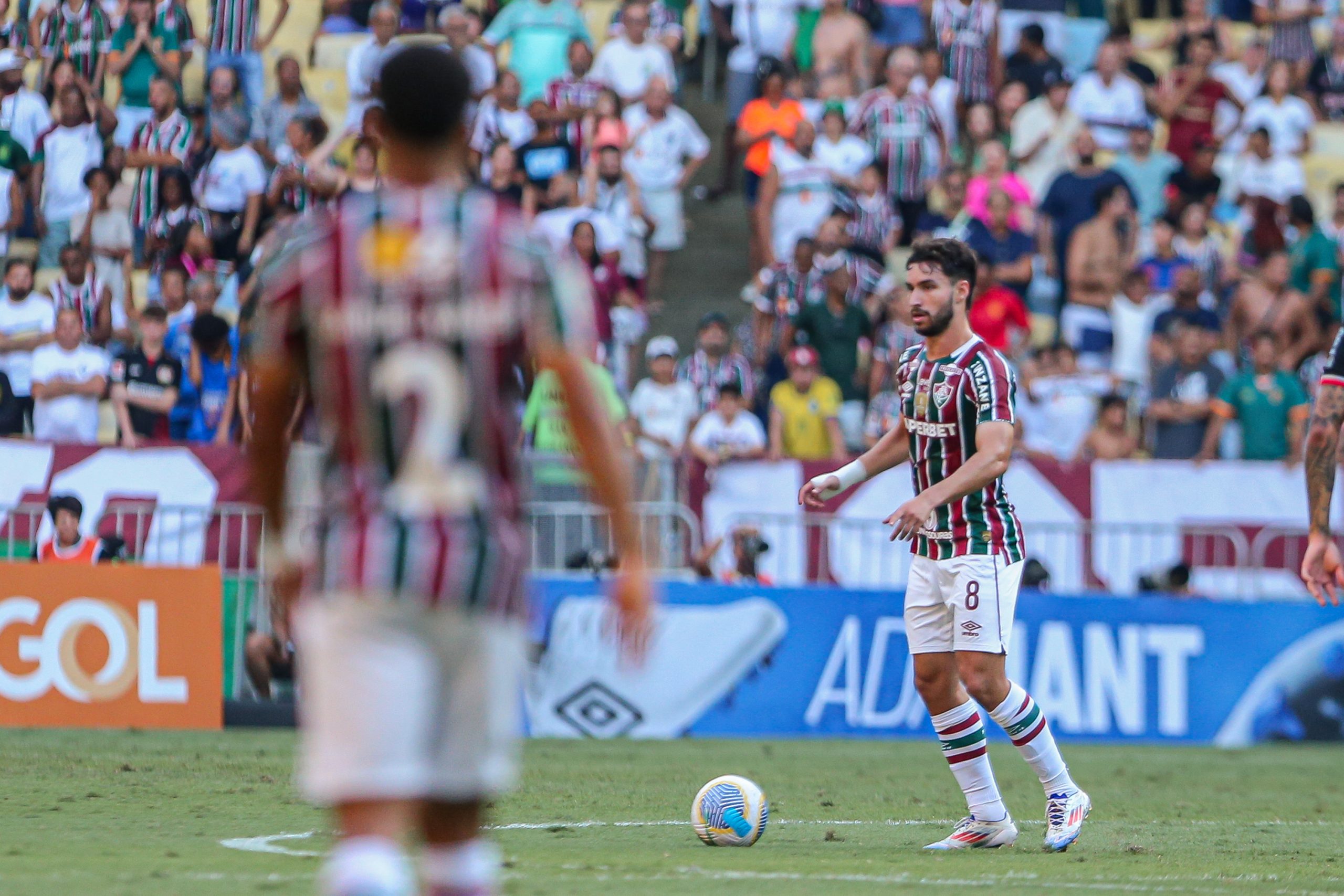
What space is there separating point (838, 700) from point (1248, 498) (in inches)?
181

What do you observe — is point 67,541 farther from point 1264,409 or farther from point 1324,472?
point 1264,409

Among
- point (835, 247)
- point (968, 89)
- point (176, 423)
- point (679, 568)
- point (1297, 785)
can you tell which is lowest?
point (1297, 785)

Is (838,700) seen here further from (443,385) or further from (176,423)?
(443,385)

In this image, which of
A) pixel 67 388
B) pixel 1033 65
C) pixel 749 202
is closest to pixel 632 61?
pixel 749 202

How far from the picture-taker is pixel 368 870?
171 inches

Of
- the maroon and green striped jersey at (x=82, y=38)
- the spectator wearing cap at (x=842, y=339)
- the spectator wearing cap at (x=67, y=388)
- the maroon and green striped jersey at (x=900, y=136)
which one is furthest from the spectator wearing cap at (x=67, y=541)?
the maroon and green striped jersey at (x=900, y=136)

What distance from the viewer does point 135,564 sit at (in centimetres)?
1544

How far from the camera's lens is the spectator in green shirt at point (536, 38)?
72.9 feet

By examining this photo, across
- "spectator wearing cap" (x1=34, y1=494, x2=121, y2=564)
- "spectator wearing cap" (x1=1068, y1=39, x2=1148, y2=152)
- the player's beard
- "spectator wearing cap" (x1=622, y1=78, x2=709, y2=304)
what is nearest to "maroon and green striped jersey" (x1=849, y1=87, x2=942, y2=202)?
"spectator wearing cap" (x1=622, y1=78, x2=709, y2=304)

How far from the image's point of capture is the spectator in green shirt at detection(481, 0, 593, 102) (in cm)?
2222

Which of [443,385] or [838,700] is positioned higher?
[443,385]

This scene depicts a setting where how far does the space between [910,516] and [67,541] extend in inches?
363

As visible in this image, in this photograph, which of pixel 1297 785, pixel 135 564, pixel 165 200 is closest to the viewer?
pixel 1297 785

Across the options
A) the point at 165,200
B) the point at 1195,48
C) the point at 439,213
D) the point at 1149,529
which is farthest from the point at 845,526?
the point at 439,213
